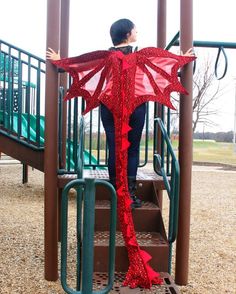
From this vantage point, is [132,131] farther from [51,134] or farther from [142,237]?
[142,237]

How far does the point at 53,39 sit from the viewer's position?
3.07 meters

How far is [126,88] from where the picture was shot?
2680 mm

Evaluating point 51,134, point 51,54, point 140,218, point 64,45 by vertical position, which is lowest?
point 140,218

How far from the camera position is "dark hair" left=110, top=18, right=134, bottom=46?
2803 mm

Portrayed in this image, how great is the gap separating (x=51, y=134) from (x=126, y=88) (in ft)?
2.54

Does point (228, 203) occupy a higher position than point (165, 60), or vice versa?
point (165, 60)

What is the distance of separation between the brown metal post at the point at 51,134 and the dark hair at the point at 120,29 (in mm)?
500

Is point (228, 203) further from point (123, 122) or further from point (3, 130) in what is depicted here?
point (123, 122)

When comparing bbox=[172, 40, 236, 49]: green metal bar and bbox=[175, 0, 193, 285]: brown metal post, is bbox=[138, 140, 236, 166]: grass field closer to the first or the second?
bbox=[172, 40, 236, 49]: green metal bar

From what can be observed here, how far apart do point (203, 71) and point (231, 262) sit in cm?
2267

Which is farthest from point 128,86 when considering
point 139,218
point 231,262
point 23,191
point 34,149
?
point 23,191

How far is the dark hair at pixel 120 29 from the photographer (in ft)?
9.20

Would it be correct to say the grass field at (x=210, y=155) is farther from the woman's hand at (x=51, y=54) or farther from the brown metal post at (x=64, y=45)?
the woman's hand at (x=51, y=54)

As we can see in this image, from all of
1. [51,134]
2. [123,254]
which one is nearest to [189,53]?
[51,134]
